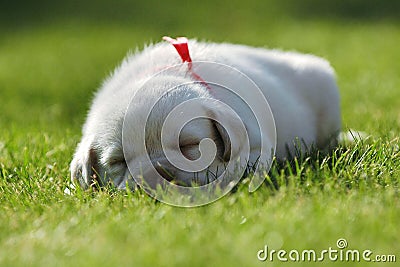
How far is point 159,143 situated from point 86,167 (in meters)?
0.49

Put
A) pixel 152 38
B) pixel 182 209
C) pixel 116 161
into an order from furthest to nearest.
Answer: pixel 152 38 → pixel 116 161 → pixel 182 209

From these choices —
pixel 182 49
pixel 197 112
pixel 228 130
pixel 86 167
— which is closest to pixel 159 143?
pixel 197 112

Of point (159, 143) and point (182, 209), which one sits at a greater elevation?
point (159, 143)

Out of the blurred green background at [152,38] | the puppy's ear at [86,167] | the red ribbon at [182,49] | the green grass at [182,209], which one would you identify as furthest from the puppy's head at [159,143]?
the blurred green background at [152,38]

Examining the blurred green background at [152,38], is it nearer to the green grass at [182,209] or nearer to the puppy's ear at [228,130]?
the green grass at [182,209]

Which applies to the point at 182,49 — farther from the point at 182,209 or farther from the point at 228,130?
the point at 182,209

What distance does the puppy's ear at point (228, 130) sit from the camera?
3.69m

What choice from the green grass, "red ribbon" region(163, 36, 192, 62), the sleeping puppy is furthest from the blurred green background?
"red ribbon" region(163, 36, 192, 62)

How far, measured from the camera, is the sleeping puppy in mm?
3664

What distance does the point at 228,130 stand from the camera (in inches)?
146

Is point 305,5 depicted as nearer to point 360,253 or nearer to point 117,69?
point 117,69

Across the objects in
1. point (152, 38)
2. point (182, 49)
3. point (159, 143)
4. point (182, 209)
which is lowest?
point (152, 38)

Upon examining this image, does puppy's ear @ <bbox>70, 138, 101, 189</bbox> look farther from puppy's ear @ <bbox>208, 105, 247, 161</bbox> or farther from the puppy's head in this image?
puppy's ear @ <bbox>208, 105, 247, 161</bbox>

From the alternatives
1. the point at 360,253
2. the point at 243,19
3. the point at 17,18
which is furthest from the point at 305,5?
the point at 360,253
